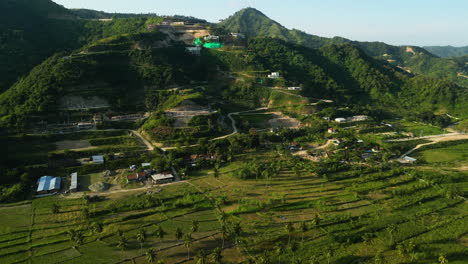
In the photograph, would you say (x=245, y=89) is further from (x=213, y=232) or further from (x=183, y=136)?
(x=213, y=232)

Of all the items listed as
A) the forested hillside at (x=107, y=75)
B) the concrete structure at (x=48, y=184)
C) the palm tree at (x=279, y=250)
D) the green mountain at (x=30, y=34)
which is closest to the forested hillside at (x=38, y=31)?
the green mountain at (x=30, y=34)

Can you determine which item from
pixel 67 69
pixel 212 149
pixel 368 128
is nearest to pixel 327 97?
pixel 368 128

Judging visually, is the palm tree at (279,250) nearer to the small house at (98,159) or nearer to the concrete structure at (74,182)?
the concrete structure at (74,182)

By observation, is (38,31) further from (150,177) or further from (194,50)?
(150,177)

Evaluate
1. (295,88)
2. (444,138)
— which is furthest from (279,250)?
(295,88)

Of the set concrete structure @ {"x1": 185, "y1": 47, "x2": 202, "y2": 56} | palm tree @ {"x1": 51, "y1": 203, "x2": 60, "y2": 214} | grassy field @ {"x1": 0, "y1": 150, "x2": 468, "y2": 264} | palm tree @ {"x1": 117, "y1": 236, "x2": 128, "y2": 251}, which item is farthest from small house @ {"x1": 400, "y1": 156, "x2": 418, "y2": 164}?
concrete structure @ {"x1": 185, "y1": 47, "x2": 202, "y2": 56}

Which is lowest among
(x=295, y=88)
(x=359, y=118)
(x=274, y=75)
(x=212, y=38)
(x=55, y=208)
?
(x=55, y=208)
